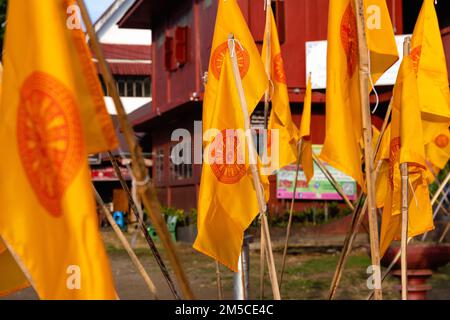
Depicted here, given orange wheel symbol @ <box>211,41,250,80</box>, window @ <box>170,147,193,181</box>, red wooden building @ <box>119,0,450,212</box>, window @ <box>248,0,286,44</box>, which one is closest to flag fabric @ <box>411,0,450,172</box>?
orange wheel symbol @ <box>211,41,250,80</box>

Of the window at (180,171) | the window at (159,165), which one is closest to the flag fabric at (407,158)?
the window at (180,171)

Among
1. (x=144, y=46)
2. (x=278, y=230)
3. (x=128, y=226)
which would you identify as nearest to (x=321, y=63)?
(x=278, y=230)

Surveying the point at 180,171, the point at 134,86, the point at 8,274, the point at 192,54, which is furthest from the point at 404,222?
the point at 134,86

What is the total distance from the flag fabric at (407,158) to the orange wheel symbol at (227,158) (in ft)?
2.43

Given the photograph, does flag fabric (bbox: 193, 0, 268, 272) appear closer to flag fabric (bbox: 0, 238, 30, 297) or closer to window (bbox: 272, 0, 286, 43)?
flag fabric (bbox: 0, 238, 30, 297)

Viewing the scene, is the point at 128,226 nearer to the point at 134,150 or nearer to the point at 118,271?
the point at 118,271

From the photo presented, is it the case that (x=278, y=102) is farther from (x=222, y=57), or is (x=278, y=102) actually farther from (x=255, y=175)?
(x=255, y=175)

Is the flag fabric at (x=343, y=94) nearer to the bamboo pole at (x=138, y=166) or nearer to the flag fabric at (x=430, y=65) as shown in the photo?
the flag fabric at (x=430, y=65)

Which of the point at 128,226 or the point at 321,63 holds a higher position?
the point at 321,63

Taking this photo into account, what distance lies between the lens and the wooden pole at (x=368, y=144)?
11.0 ft

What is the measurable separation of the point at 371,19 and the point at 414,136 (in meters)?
0.77

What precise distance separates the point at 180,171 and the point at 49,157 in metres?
16.1

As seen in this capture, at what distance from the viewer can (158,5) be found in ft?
58.6

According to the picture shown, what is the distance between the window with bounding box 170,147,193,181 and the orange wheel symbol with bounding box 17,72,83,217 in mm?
14384
